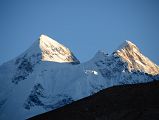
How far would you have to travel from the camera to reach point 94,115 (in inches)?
2245

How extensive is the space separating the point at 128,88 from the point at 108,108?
6.96m

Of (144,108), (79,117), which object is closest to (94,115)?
(79,117)

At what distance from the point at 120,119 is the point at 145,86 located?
11.0 meters

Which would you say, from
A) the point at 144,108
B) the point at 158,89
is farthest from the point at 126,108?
the point at 158,89

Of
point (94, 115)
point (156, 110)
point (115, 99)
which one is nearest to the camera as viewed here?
point (156, 110)

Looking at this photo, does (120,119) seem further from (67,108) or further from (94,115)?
(67,108)

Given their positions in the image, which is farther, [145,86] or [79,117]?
[145,86]

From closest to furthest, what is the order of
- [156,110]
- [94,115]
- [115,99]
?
[156,110] → [94,115] → [115,99]

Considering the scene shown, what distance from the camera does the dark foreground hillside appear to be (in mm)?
54062

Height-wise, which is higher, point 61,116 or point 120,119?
point 61,116

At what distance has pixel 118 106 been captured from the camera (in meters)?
57.7

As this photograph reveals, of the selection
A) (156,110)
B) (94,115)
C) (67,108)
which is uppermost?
(67,108)

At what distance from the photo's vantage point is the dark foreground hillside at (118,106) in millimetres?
54062

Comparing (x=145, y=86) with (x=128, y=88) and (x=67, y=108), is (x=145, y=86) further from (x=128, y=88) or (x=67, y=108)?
(x=67, y=108)
